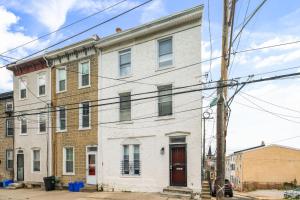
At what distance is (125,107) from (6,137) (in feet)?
46.8

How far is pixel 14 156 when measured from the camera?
3316 centimetres

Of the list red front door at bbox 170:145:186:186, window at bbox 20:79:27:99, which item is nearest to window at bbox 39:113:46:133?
window at bbox 20:79:27:99

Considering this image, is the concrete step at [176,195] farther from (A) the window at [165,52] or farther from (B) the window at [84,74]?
(B) the window at [84,74]

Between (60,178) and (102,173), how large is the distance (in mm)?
4379

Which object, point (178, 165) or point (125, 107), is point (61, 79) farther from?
point (178, 165)

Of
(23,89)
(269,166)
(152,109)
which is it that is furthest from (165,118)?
(269,166)

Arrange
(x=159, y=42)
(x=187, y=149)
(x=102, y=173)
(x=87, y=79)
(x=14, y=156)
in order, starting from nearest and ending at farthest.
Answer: (x=187, y=149)
(x=159, y=42)
(x=102, y=173)
(x=87, y=79)
(x=14, y=156)

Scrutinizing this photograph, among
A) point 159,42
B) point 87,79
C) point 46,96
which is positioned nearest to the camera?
point 159,42

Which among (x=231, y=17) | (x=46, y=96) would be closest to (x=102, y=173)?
(x=46, y=96)

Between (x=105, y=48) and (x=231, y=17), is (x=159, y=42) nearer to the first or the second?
(x=105, y=48)

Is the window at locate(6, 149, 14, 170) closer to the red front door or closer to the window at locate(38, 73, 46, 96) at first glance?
the window at locate(38, 73, 46, 96)

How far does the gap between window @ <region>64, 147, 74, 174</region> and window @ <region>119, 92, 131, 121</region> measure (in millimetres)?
5531

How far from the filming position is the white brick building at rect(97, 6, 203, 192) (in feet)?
70.4

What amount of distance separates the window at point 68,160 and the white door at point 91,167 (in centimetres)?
179
